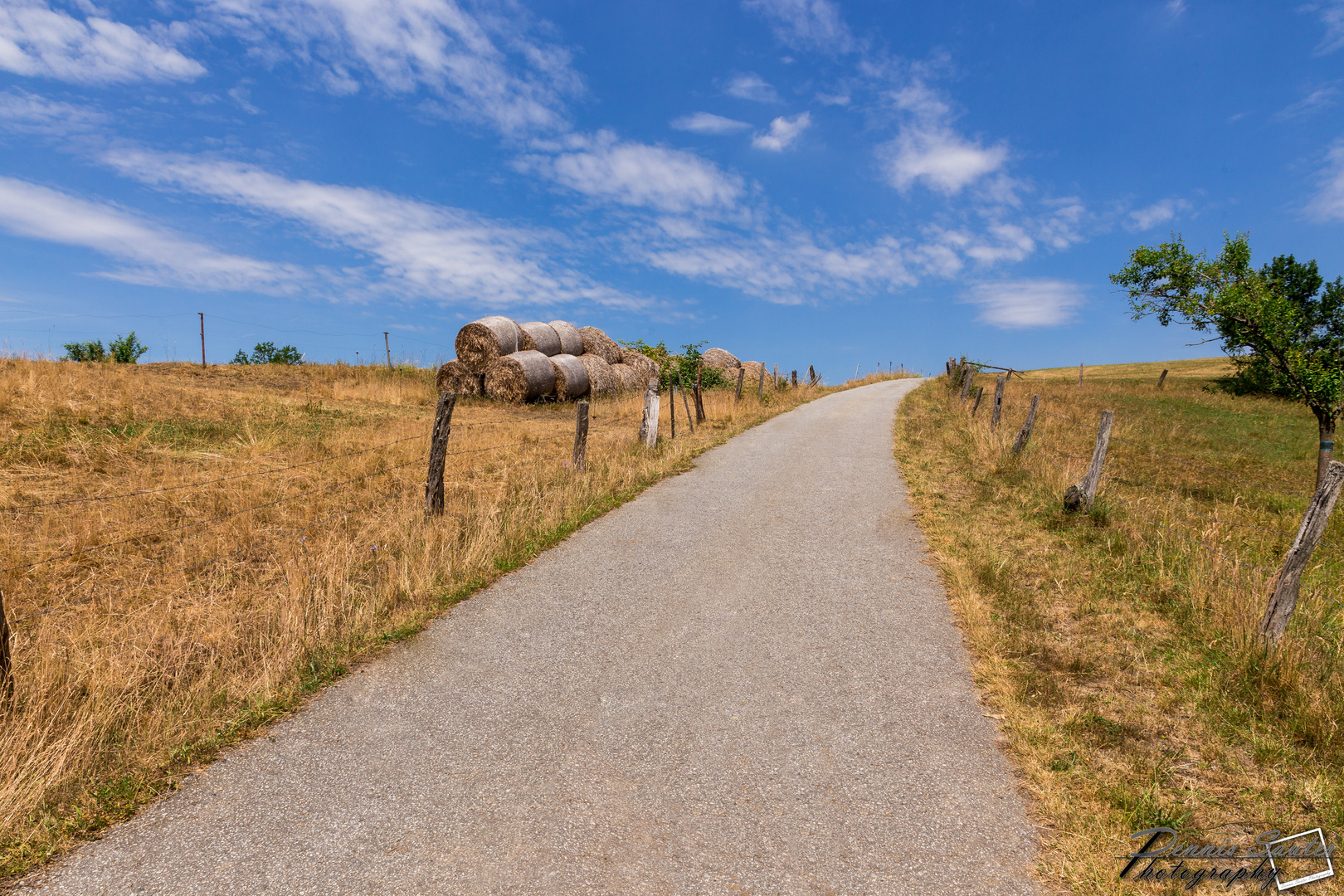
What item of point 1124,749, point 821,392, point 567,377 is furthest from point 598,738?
point 821,392

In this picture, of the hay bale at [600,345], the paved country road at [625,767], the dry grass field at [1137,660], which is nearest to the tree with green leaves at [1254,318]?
the dry grass field at [1137,660]

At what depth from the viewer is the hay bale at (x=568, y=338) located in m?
26.5

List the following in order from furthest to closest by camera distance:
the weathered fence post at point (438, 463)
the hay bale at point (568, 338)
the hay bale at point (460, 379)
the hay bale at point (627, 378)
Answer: the hay bale at point (627, 378) < the hay bale at point (568, 338) < the hay bale at point (460, 379) < the weathered fence post at point (438, 463)

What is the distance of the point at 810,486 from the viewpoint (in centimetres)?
1149

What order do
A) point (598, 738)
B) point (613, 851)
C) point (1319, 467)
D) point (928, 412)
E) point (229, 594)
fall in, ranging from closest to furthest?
point (613, 851) → point (598, 738) → point (229, 594) → point (1319, 467) → point (928, 412)

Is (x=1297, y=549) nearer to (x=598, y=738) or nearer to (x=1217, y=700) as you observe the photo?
(x=1217, y=700)

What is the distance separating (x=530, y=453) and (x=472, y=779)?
10348mm

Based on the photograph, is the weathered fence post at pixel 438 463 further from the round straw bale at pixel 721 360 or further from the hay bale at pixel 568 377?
the round straw bale at pixel 721 360

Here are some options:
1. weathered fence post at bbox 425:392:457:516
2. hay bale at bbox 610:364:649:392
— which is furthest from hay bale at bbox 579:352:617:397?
weathered fence post at bbox 425:392:457:516

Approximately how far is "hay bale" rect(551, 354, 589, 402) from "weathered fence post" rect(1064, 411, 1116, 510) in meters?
17.4

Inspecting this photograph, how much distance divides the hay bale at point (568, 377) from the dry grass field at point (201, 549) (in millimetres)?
6553

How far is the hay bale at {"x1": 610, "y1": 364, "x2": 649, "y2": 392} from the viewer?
27016 mm

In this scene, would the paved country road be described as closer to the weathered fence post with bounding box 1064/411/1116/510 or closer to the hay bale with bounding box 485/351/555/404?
the weathered fence post with bounding box 1064/411/1116/510
